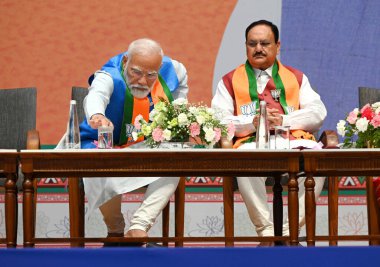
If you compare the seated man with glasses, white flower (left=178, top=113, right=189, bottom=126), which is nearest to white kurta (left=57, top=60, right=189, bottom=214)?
the seated man with glasses

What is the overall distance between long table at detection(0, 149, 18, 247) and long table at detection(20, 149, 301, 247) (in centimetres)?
4

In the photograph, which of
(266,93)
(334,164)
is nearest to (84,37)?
(266,93)

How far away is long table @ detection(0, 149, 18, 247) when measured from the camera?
402 cm

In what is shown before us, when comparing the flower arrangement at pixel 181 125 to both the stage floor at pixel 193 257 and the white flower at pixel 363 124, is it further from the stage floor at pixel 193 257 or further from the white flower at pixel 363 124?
the stage floor at pixel 193 257

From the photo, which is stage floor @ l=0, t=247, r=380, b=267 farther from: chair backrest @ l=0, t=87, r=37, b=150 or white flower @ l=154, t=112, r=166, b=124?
chair backrest @ l=0, t=87, r=37, b=150

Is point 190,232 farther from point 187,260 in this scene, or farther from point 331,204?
point 187,260

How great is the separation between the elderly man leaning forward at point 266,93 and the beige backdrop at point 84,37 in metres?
0.86

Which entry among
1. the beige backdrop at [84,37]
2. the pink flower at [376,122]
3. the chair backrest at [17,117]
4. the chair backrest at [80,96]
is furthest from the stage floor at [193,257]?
the beige backdrop at [84,37]

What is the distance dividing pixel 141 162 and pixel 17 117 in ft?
5.29

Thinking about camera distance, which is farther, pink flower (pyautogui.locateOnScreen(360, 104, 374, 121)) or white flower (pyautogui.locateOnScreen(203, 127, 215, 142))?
pink flower (pyautogui.locateOnScreen(360, 104, 374, 121))

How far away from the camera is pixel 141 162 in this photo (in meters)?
4.05

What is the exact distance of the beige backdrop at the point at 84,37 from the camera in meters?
6.23

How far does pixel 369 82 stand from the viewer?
6.31 metres

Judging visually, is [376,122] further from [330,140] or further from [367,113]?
[330,140]
